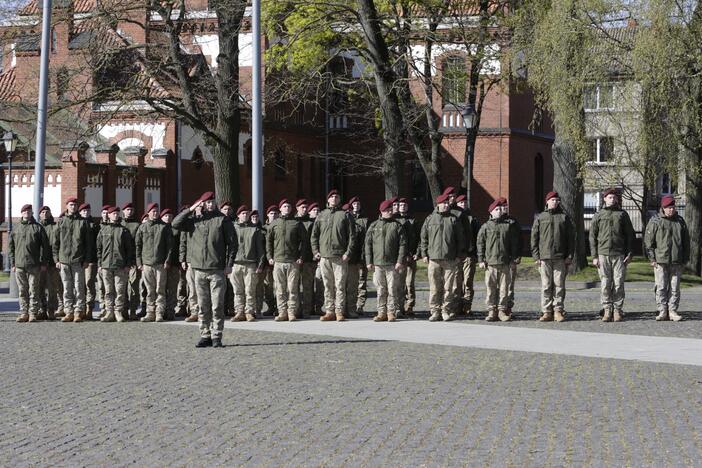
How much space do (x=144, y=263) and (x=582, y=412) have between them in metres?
13.1

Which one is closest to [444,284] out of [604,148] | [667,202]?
[667,202]

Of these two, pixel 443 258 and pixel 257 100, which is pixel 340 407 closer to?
pixel 443 258

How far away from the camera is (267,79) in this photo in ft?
169

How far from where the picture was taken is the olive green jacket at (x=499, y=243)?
867 inches

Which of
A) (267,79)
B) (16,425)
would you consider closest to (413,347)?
(16,425)

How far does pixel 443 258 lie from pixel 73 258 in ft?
21.2

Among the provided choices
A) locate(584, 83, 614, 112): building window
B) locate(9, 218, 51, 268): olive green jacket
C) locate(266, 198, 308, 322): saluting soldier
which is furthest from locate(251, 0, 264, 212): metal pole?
locate(584, 83, 614, 112): building window

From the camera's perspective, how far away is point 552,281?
2206 cm

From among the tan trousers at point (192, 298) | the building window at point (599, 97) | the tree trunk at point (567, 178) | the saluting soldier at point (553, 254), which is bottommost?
the tan trousers at point (192, 298)

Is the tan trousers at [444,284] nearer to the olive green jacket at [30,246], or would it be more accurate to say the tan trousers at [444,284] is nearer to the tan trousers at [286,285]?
the tan trousers at [286,285]

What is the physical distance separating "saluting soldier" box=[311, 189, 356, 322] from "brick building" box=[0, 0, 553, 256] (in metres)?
18.8

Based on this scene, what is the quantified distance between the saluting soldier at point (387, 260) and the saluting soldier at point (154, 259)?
3.49 meters

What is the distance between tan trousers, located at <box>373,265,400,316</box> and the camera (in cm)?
2234

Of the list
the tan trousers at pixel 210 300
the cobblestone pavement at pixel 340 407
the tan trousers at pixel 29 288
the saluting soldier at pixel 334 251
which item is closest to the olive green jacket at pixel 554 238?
the saluting soldier at pixel 334 251
